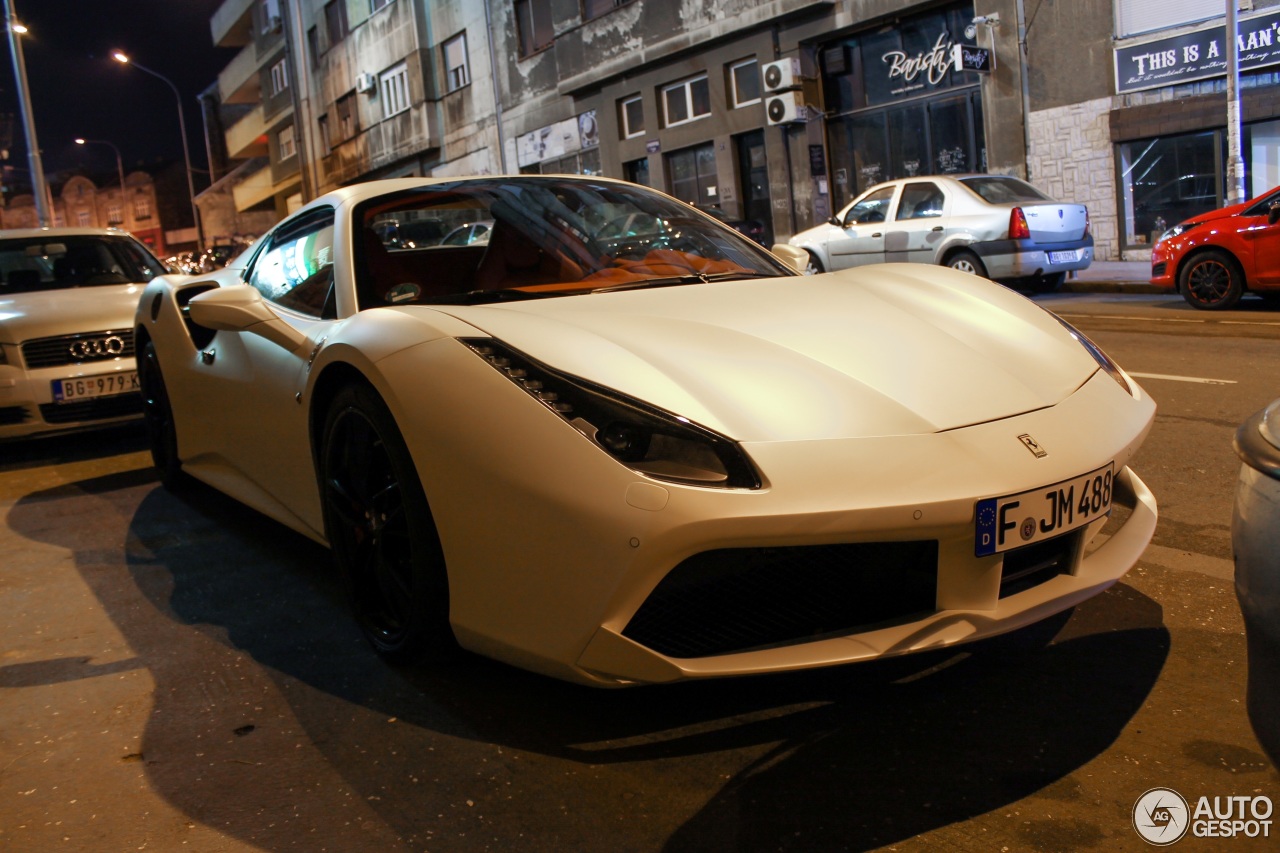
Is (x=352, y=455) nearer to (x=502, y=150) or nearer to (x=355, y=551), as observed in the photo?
(x=355, y=551)

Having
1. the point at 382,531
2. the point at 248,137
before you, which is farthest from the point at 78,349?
the point at 248,137

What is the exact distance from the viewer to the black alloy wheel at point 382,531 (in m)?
2.69

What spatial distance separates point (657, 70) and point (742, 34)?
3073 millimetres

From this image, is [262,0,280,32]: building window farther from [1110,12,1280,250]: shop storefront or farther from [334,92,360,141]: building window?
[1110,12,1280,250]: shop storefront

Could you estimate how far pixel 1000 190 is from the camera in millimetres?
13250

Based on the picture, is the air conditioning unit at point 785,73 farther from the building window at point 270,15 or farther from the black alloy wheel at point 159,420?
the building window at point 270,15

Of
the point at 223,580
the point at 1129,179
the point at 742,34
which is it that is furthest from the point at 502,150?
the point at 223,580

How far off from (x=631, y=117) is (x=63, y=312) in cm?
2124

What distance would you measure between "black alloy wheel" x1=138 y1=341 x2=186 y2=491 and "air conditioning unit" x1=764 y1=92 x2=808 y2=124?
1756 centimetres

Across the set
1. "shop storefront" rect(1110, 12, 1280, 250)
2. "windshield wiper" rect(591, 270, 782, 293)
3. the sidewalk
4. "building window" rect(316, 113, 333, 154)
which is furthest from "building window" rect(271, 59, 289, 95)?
"windshield wiper" rect(591, 270, 782, 293)

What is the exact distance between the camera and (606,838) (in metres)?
2.11

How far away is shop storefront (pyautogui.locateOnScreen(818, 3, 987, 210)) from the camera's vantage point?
18750mm

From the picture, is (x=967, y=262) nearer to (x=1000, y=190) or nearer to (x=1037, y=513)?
(x=1000, y=190)

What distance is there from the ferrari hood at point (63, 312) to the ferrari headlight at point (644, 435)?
17.9ft
